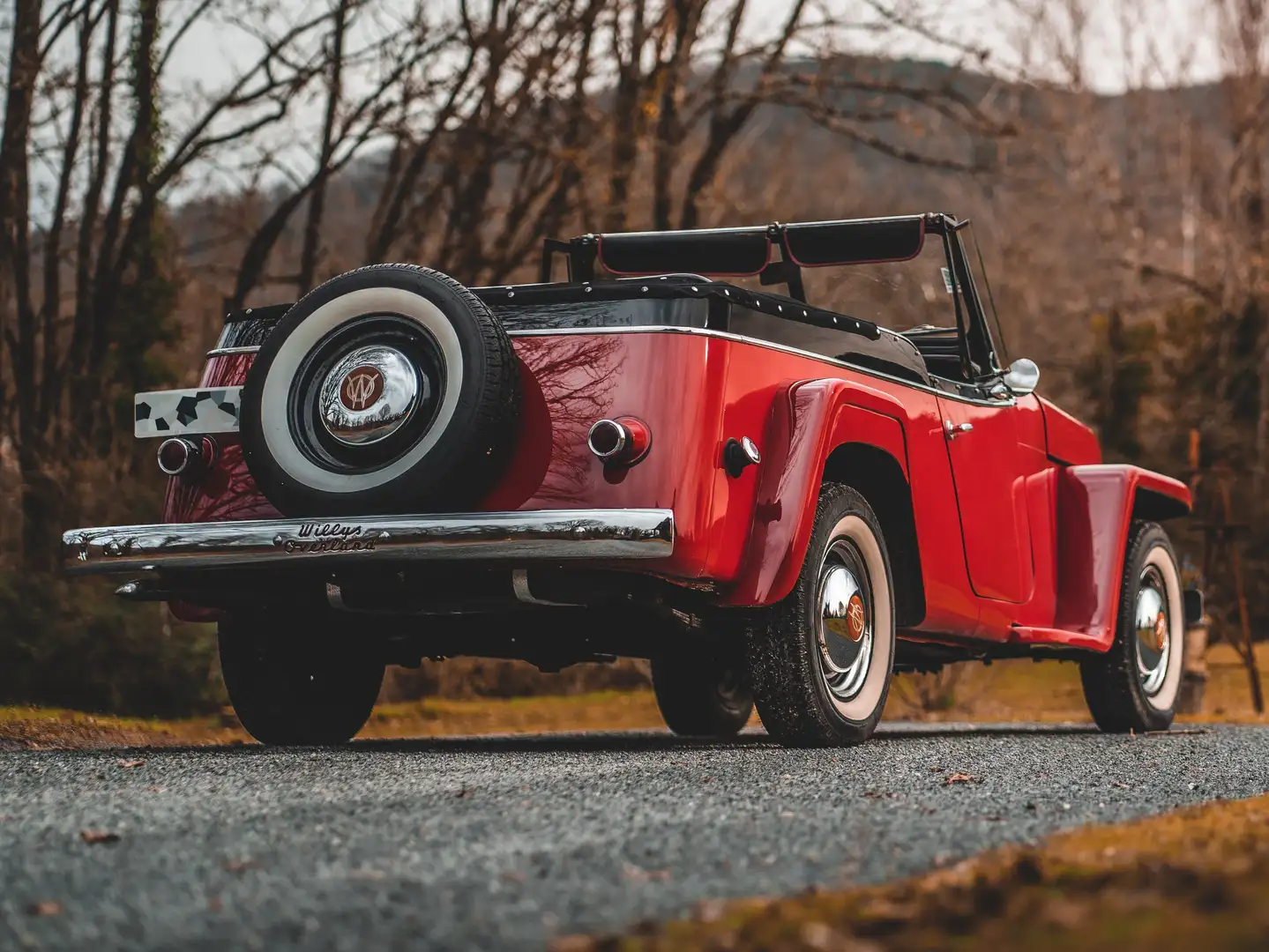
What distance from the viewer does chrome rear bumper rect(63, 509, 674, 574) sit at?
4633mm

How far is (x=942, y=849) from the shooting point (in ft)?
10.3

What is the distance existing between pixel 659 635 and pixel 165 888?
112 inches

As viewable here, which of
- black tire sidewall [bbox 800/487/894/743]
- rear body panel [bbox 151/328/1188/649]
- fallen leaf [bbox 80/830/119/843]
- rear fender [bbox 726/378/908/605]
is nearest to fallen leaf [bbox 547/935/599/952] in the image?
fallen leaf [bbox 80/830/119/843]

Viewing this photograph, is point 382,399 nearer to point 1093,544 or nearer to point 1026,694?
point 1093,544

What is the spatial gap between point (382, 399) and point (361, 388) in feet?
0.30

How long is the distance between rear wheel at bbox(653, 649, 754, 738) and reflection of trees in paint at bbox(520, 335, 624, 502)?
2.72 meters

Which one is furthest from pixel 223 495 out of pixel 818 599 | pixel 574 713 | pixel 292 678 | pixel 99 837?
pixel 574 713

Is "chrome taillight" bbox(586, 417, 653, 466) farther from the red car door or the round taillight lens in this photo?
the red car door

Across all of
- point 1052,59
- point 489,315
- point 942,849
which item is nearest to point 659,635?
point 489,315

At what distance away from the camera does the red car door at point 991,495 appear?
6.35 m

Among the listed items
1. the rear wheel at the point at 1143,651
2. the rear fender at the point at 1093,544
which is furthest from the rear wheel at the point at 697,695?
the rear wheel at the point at 1143,651

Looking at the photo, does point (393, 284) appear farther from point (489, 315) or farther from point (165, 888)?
point (165, 888)

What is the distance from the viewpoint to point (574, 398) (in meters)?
4.97

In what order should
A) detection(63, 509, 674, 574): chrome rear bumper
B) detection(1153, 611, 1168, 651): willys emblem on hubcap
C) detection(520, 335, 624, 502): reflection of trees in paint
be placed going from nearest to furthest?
detection(63, 509, 674, 574): chrome rear bumper → detection(520, 335, 624, 502): reflection of trees in paint → detection(1153, 611, 1168, 651): willys emblem on hubcap
